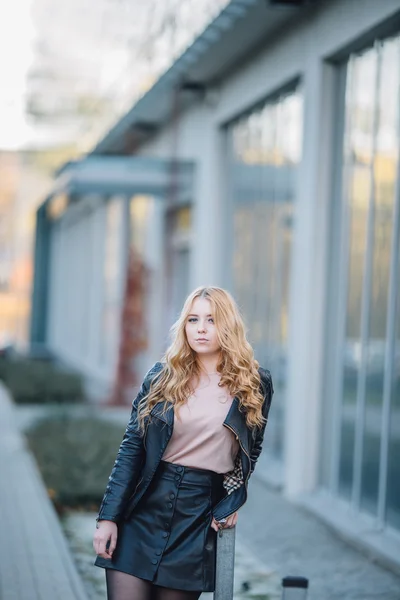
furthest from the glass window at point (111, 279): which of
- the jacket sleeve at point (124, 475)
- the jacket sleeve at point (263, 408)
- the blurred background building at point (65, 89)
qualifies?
the jacket sleeve at point (124, 475)

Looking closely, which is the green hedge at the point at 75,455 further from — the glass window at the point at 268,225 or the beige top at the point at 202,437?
the beige top at the point at 202,437

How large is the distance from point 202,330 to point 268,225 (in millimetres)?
7495

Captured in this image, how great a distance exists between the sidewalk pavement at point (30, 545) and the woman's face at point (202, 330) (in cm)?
273

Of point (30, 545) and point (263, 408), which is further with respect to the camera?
point (30, 545)

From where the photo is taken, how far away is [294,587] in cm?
377

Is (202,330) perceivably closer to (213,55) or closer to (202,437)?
(202,437)

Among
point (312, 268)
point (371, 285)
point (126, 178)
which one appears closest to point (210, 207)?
point (126, 178)

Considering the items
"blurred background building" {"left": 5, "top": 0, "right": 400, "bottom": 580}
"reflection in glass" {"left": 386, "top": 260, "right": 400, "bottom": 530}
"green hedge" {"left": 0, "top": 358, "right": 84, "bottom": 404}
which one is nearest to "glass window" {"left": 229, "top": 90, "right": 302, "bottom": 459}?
"blurred background building" {"left": 5, "top": 0, "right": 400, "bottom": 580}

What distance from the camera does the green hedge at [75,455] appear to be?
9.05 m

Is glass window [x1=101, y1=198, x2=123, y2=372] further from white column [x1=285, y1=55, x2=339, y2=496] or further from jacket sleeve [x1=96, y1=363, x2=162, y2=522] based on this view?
jacket sleeve [x1=96, y1=363, x2=162, y2=522]

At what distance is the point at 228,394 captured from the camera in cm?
379

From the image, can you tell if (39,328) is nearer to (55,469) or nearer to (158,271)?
(158,271)

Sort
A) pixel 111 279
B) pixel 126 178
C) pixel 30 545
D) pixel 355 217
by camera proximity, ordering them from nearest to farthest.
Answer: pixel 30 545, pixel 355 217, pixel 126 178, pixel 111 279

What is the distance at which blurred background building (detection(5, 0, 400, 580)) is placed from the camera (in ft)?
26.1
